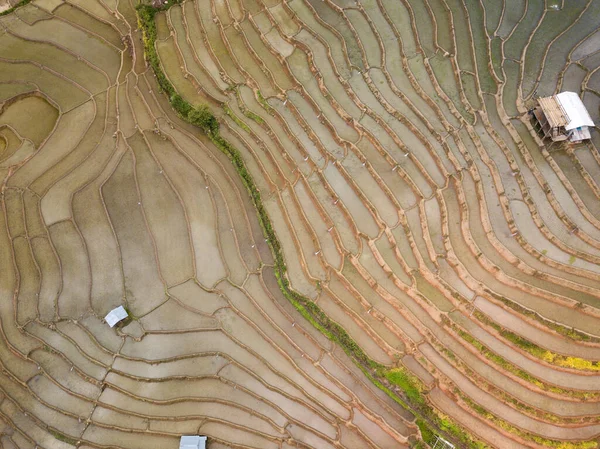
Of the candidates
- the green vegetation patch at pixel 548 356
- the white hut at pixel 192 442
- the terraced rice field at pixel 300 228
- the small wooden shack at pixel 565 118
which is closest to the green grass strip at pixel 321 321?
the terraced rice field at pixel 300 228

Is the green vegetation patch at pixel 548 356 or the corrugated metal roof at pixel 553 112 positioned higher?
the corrugated metal roof at pixel 553 112

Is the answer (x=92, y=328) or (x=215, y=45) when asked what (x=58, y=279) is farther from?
(x=215, y=45)

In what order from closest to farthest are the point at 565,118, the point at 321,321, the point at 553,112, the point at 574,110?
1. the point at 321,321
2. the point at 565,118
3. the point at 574,110
4. the point at 553,112

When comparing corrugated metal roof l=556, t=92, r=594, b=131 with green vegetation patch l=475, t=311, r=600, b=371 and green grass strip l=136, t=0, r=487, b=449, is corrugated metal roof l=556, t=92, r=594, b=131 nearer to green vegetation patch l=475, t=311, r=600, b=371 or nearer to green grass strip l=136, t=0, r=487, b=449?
green vegetation patch l=475, t=311, r=600, b=371

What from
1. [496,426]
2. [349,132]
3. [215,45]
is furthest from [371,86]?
[496,426]

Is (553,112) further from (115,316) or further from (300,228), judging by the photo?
(115,316)

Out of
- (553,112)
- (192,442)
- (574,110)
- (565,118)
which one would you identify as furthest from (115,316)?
(574,110)

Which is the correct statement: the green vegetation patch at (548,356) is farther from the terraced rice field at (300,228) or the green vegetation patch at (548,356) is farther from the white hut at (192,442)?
the white hut at (192,442)
